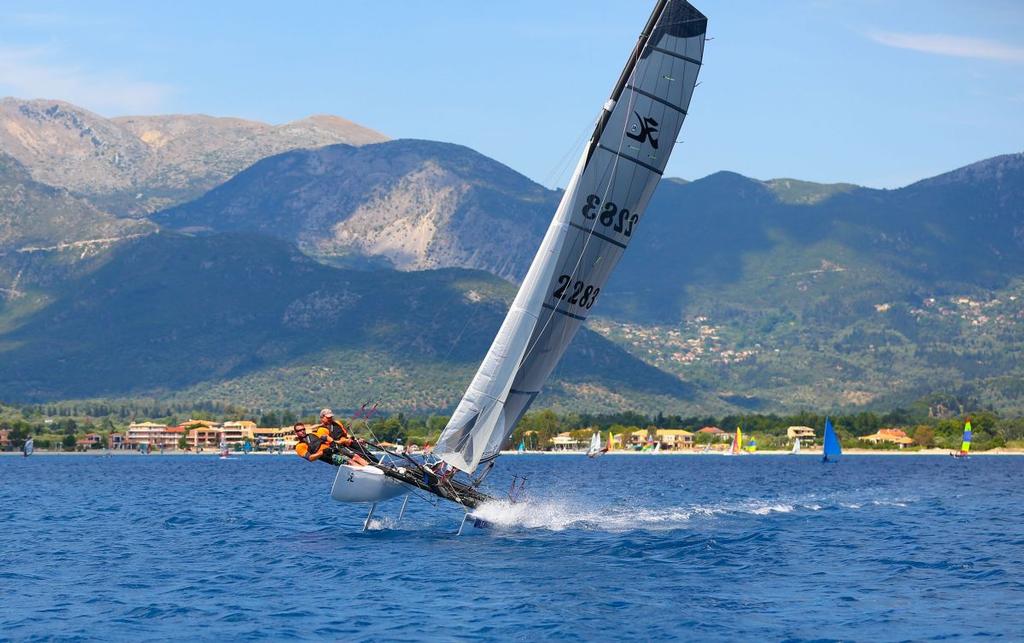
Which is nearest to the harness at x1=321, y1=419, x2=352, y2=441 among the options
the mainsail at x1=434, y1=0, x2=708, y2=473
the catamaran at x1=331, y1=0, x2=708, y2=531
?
the catamaran at x1=331, y1=0, x2=708, y2=531

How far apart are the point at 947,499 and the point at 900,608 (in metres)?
44.3

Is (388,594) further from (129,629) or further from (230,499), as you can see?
(230,499)

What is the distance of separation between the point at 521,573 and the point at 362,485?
7.87 meters

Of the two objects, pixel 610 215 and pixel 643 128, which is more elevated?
pixel 643 128

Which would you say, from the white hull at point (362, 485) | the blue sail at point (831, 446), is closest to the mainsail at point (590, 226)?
the white hull at point (362, 485)

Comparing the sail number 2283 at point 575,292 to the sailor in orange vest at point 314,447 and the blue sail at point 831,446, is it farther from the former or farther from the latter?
the blue sail at point 831,446

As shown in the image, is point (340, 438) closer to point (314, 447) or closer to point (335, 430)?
point (335, 430)

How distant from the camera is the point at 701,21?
1781 inches

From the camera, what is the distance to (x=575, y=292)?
47406 mm

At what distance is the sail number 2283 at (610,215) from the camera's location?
4625 centimetres

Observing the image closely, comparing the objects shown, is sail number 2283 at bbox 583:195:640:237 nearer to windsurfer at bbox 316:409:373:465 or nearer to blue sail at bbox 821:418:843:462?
windsurfer at bbox 316:409:373:465

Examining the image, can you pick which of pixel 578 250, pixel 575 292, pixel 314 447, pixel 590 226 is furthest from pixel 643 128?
pixel 314 447

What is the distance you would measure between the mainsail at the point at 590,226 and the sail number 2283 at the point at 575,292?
3cm

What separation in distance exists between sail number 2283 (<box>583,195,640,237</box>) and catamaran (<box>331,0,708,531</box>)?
3 centimetres
